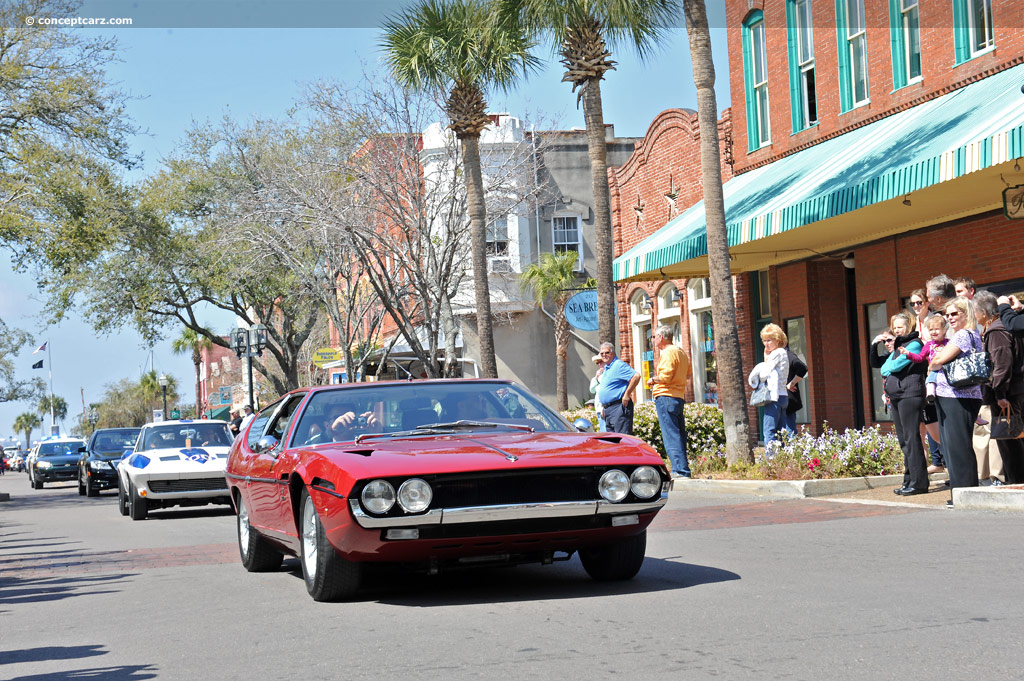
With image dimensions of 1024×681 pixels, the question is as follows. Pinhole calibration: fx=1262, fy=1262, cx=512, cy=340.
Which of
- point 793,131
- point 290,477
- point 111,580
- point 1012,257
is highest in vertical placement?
point 793,131

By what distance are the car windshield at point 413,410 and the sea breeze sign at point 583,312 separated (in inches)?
707

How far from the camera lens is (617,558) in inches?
305

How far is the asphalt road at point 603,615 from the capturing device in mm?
5488

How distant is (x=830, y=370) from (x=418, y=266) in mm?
11498

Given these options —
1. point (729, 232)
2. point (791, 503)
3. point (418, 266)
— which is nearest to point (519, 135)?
point (418, 266)

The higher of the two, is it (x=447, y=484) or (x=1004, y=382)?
(x=1004, y=382)

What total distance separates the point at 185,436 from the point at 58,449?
23.3 metres

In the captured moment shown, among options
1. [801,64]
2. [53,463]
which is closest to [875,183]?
[801,64]

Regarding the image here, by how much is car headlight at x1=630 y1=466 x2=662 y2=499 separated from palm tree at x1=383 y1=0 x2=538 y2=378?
46.4 feet

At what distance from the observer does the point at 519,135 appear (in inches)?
1383

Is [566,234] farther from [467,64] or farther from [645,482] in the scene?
[645,482]

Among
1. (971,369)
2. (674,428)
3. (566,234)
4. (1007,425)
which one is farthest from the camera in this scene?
(566,234)

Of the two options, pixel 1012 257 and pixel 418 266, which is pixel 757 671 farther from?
pixel 418 266

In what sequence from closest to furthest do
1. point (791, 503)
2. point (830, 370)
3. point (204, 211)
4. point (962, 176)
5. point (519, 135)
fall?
point (791, 503) → point (962, 176) → point (830, 370) → point (519, 135) → point (204, 211)
